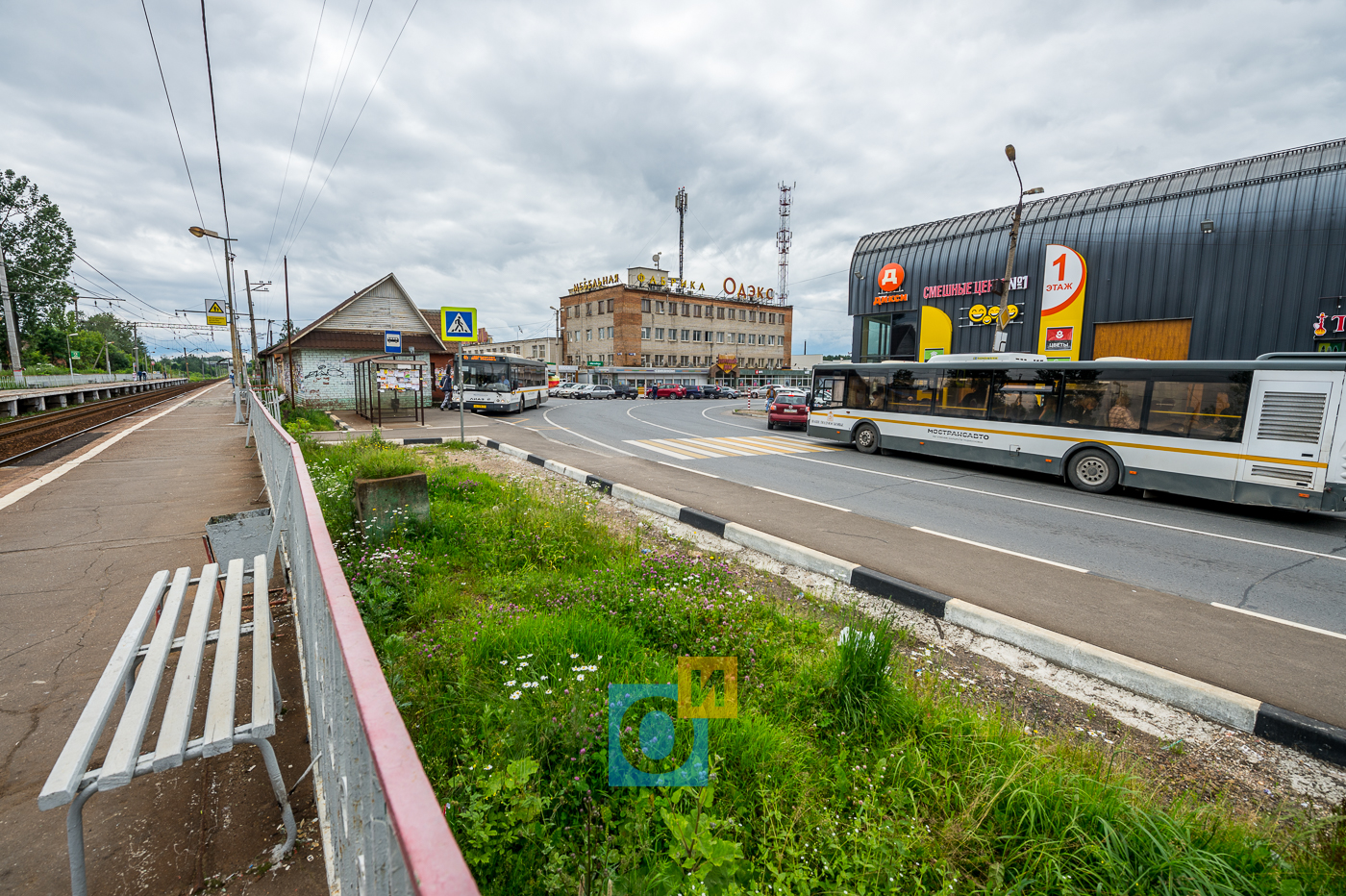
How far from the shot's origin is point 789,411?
22609 mm

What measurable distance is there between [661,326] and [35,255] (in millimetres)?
61087

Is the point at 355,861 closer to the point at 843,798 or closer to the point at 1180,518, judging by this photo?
the point at 843,798

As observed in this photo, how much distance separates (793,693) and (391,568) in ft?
10.9

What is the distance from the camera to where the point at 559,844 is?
2234mm

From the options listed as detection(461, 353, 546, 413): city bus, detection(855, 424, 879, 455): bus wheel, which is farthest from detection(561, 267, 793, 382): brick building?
detection(855, 424, 879, 455): bus wheel

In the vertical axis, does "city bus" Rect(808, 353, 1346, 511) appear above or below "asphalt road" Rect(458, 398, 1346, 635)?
above

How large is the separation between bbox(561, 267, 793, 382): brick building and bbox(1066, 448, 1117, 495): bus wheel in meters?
62.5

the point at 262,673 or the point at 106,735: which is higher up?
the point at 262,673

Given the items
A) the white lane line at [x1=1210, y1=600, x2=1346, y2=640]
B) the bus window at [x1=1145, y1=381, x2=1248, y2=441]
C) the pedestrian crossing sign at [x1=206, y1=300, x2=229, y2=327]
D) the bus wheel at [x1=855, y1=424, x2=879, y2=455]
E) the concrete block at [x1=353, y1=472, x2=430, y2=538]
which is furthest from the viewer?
the pedestrian crossing sign at [x1=206, y1=300, x2=229, y2=327]

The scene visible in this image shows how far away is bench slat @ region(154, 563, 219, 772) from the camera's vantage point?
84.6 inches

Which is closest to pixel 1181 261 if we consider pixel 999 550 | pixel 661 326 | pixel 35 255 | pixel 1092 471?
pixel 1092 471

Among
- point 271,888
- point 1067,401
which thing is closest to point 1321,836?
point 271,888

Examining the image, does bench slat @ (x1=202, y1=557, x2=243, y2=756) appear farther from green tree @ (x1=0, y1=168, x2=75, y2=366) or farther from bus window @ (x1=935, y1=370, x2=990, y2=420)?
green tree @ (x1=0, y1=168, x2=75, y2=366)

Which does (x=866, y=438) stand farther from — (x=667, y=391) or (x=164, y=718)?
(x=667, y=391)
